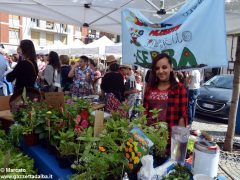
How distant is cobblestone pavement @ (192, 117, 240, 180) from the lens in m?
3.96

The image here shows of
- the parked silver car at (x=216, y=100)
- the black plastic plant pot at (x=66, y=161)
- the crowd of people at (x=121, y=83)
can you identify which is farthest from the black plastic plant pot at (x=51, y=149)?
the parked silver car at (x=216, y=100)

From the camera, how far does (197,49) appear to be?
2.35 metres

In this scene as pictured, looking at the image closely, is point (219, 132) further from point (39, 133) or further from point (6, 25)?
point (6, 25)

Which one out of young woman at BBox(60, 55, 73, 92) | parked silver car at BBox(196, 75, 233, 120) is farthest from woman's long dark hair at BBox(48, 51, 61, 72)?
parked silver car at BBox(196, 75, 233, 120)

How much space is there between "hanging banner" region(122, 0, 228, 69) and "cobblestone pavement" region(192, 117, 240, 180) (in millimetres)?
1892

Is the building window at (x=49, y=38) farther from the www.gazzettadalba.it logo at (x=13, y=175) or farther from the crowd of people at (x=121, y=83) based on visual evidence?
the www.gazzettadalba.it logo at (x=13, y=175)

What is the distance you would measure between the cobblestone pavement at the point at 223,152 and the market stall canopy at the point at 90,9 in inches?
84.2

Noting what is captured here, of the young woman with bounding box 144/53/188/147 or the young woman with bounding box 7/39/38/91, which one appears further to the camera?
the young woman with bounding box 7/39/38/91

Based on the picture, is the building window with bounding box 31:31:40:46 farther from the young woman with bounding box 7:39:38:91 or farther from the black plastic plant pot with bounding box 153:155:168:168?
the black plastic plant pot with bounding box 153:155:168:168

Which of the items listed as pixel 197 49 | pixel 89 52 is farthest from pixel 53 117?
pixel 89 52

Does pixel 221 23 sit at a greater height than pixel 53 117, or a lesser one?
greater

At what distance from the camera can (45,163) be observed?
183 centimetres

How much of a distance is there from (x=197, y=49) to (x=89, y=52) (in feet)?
33.2

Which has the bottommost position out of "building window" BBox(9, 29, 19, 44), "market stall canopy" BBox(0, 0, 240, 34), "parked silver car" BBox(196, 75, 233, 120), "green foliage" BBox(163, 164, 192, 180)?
"parked silver car" BBox(196, 75, 233, 120)
